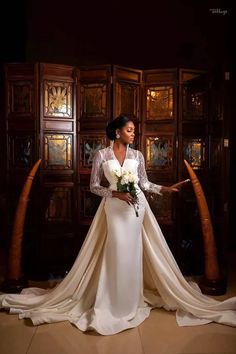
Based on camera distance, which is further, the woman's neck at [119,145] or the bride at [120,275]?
the woman's neck at [119,145]

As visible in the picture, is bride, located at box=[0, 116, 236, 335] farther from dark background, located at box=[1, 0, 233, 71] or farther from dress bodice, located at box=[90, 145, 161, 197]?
dark background, located at box=[1, 0, 233, 71]

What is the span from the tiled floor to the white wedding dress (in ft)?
0.23

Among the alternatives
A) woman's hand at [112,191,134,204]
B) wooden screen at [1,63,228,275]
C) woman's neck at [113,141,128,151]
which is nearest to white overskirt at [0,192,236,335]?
woman's hand at [112,191,134,204]

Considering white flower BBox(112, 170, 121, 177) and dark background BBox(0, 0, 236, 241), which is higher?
dark background BBox(0, 0, 236, 241)

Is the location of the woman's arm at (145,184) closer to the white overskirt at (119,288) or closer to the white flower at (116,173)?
the white overskirt at (119,288)

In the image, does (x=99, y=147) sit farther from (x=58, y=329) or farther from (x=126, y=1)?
(x=126, y=1)

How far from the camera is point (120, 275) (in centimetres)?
289

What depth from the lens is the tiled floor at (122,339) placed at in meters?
2.47

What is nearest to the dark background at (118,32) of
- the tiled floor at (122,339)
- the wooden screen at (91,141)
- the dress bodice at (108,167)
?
the wooden screen at (91,141)

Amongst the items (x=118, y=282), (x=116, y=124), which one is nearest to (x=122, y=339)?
(x=118, y=282)

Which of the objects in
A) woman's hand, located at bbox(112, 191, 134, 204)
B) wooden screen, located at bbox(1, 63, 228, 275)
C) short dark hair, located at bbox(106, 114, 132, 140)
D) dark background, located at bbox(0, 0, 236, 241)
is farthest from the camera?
dark background, located at bbox(0, 0, 236, 241)

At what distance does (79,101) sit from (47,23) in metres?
1.74

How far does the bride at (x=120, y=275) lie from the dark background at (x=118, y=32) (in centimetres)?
244

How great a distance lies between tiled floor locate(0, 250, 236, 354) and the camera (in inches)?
97.2
